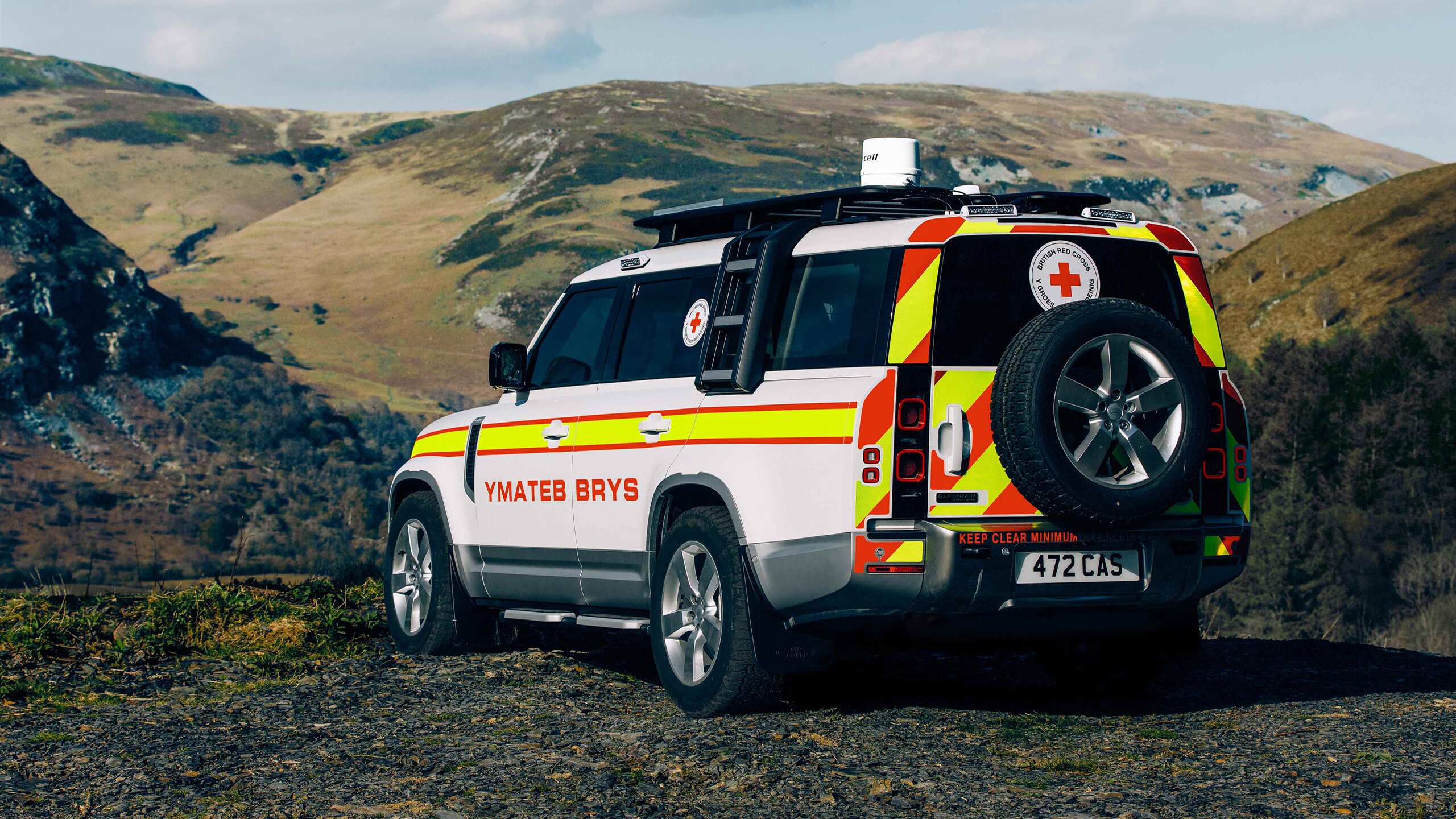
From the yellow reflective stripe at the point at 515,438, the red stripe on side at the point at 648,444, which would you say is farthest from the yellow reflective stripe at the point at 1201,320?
the yellow reflective stripe at the point at 515,438

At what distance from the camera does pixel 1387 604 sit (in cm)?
4997

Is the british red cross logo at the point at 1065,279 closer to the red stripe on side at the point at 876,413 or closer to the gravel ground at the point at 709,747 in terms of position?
the red stripe on side at the point at 876,413

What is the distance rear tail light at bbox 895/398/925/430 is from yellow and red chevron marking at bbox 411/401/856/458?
18 centimetres

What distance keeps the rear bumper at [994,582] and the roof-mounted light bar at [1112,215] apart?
135 centimetres

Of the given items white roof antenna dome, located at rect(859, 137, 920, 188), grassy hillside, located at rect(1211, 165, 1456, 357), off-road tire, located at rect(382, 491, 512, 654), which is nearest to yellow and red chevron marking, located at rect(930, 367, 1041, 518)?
white roof antenna dome, located at rect(859, 137, 920, 188)

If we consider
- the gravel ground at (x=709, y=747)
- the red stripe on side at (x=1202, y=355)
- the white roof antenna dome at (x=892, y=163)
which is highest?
the white roof antenna dome at (x=892, y=163)

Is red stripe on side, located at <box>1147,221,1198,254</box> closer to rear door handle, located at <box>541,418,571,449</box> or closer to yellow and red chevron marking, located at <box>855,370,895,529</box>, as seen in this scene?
yellow and red chevron marking, located at <box>855,370,895,529</box>

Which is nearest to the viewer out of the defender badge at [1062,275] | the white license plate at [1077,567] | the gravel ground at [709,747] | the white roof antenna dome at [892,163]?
the gravel ground at [709,747]

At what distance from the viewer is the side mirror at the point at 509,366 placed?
8.75 meters

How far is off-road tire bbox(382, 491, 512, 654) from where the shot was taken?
9133 millimetres

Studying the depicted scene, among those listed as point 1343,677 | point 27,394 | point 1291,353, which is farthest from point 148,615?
point 27,394

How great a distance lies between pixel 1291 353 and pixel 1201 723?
5187cm

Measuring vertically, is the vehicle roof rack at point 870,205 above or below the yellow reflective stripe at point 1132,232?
above

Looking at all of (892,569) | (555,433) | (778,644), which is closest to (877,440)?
(892,569)
